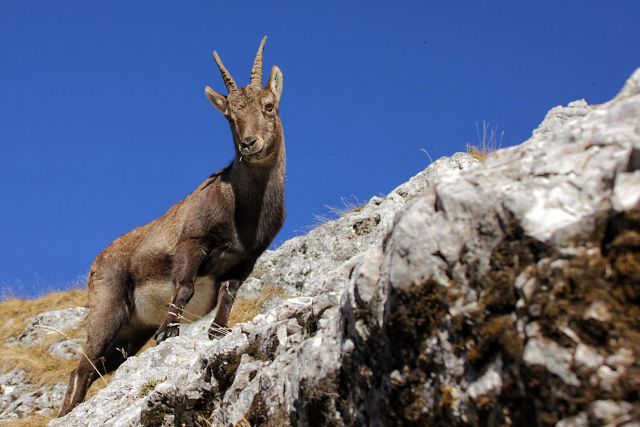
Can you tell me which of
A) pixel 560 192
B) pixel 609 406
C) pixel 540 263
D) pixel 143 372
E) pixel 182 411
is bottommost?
pixel 609 406

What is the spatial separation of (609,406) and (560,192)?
0.79m

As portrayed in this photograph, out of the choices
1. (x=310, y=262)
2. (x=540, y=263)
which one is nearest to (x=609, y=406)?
(x=540, y=263)

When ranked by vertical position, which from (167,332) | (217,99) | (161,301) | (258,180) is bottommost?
(167,332)

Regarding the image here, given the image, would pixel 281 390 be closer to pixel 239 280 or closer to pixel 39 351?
pixel 239 280

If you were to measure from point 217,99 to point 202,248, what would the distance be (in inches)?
90.8

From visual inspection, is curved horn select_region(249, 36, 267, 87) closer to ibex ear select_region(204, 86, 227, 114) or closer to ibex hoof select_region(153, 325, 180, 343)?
ibex ear select_region(204, 86, 227, 114)

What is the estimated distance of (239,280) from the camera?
32.4ft

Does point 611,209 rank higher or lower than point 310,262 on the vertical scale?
lower

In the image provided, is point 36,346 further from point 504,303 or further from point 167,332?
point 504,303

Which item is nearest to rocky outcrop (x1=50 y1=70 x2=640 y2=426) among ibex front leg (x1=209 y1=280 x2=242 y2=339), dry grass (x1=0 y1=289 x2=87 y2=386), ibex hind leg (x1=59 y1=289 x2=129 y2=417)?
ibex front leg (x1=209 y1=280 x2=242 y2=339)

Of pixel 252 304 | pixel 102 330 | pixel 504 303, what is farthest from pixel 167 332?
pixel 504 303

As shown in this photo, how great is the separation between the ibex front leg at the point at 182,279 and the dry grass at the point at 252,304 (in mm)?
3879

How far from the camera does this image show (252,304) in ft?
46.9

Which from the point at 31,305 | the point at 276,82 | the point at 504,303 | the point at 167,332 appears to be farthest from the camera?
the point at 31,305
